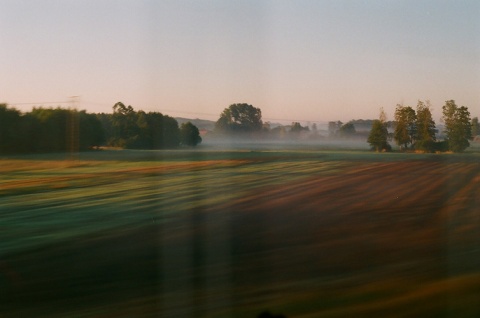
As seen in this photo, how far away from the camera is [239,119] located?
4.37m

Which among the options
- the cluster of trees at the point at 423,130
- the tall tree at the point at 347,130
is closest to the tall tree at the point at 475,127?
the cluster of trees at the point at 423,130

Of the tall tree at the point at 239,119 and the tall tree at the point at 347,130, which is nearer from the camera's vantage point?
the tall tree at the point at 239,119

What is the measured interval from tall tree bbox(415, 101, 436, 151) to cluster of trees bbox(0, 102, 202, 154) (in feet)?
5.66

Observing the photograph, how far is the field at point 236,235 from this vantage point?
368 cm

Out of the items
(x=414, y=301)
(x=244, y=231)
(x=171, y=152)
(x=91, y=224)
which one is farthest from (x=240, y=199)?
(x=414, y=301)

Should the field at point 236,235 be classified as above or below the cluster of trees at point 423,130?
below

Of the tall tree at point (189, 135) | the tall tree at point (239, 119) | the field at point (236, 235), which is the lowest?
the field at point (236, 235)

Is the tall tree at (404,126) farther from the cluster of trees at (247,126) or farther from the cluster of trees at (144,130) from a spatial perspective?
the cluster of trees at (144,130)

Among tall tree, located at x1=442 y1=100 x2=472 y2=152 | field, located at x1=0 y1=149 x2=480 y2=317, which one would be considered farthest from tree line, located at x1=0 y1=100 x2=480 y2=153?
field, located at x1=0 y1=149 x2=480 y2=317

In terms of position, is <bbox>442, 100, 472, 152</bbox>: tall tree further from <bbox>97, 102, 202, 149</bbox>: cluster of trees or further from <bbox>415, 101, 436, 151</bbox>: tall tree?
<bbox>97, 102, 202, 149</bbox>: cluster of trees

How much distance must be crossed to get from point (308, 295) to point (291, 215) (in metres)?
0.64

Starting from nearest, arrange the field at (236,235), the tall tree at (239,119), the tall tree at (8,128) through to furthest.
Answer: the field at (236,235) < the tall tree at (8,128) < the tall tree at (239,119)

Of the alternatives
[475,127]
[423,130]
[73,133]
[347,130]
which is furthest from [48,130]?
[475,127]

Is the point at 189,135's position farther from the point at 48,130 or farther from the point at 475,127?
the point at 475,127
